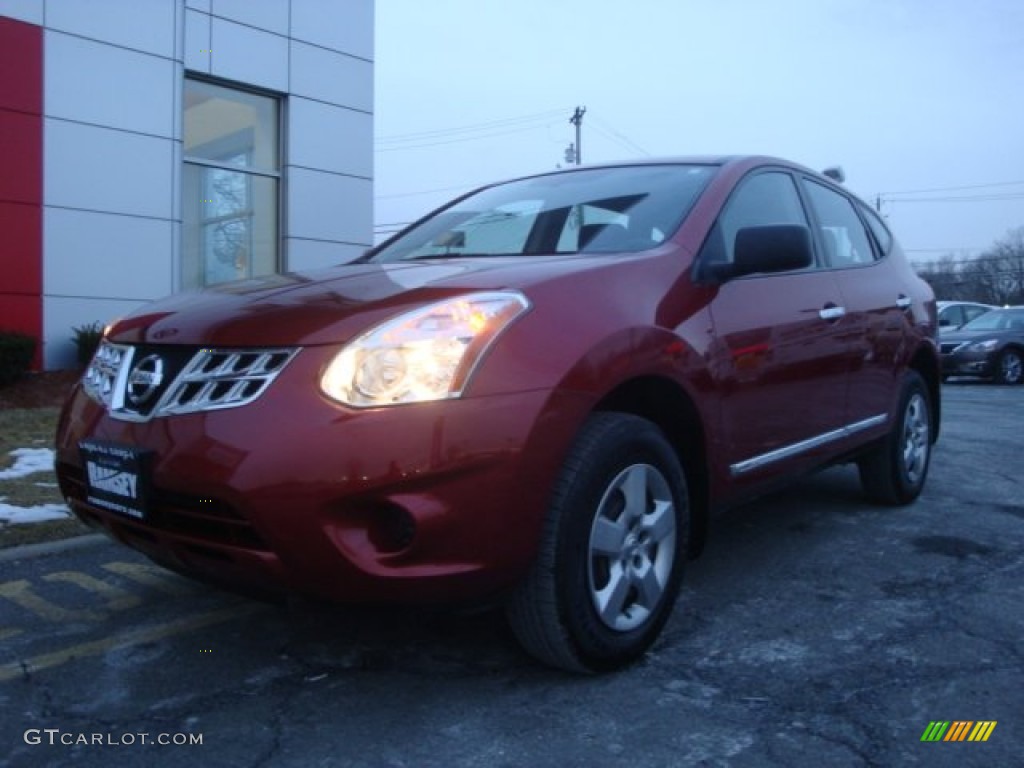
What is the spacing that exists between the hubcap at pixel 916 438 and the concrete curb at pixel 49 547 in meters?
4.02

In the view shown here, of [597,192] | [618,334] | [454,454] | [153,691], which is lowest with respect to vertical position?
[153,691]

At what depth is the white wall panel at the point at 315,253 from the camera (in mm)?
11633

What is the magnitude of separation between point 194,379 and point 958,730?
2211 mm

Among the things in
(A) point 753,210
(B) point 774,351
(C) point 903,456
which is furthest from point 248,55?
(B) point 774,351

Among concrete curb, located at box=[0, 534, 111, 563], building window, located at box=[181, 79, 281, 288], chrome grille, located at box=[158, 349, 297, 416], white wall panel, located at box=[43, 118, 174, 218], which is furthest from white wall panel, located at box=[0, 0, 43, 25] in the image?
chrome grille, located at box=[158, 349, 297, 416]

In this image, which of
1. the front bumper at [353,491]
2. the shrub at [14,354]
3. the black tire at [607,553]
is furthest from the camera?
the shrub at [14,354]

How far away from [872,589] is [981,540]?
108 centimetres

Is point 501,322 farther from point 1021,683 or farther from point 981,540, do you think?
point 981,540

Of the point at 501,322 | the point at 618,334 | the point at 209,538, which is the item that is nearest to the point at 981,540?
the point at 618,334

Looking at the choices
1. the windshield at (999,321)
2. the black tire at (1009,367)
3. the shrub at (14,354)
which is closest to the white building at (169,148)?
the shrub at (14,354)

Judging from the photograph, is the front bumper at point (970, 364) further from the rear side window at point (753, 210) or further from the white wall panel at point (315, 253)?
the rear side window at point (753, 210)

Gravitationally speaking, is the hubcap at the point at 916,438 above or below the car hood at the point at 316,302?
below

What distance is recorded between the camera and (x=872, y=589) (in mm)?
3598

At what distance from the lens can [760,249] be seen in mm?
3172
